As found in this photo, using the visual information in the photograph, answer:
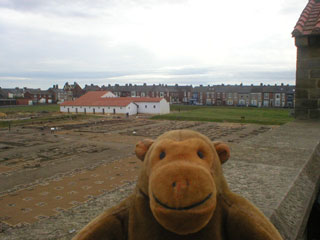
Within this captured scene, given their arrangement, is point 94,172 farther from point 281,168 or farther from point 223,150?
point 223,150

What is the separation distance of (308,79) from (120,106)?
42.9 m

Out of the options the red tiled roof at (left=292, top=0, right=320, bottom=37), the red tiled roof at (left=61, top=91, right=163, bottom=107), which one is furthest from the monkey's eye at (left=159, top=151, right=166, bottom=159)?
the red tiled roof at (left=61, top=91, right=163, bottom=107)

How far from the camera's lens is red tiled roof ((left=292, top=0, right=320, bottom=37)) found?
26.5 feet

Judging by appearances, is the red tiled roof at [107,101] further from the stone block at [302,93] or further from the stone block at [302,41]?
the stone block at [302,41]

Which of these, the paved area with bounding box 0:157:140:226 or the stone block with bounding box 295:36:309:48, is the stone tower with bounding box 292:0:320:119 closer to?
the stone block with bounding box 295:36:309:48

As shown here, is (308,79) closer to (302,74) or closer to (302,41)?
(302,74)

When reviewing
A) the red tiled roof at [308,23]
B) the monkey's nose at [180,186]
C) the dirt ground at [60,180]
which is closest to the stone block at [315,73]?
the red tiled roof at [308,23]

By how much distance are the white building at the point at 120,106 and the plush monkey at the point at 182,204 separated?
1900 inches

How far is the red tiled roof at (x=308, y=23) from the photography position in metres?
8.07

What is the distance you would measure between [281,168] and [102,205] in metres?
2.55

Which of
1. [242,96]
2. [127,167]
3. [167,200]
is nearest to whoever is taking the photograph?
[167,200]

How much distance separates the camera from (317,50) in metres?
8.48

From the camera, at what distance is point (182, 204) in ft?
4.75

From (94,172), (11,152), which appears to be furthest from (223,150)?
(11,152)
